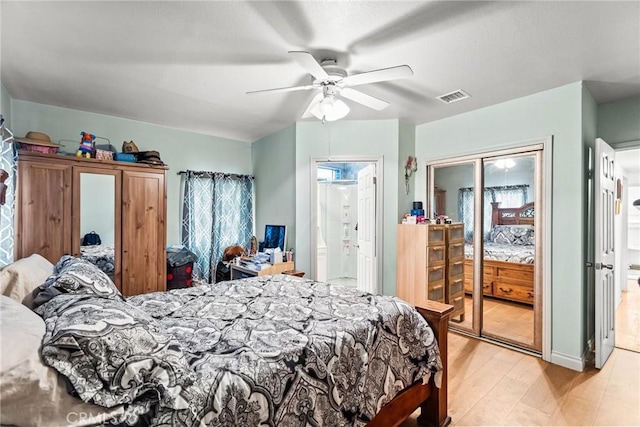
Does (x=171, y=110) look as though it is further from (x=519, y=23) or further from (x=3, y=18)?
(x=519, y=23)

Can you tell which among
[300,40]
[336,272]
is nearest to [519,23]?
[300,40]

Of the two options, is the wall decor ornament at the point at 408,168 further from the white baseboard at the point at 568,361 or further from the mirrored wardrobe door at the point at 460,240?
the white baseboard at the point at 568,361

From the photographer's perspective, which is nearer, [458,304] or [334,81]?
[334,81]

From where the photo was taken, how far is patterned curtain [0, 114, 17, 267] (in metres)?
2.29

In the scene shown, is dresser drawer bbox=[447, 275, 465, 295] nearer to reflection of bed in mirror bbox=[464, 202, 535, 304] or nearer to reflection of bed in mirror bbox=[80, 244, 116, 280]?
reflection of bed in mirror bbox=[464, 202, 535, 304]

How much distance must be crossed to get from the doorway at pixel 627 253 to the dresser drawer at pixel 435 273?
62.0 inches

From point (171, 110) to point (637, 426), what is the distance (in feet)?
15.2

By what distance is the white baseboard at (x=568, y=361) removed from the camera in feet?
8.44

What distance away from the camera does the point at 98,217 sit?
297 centimetres

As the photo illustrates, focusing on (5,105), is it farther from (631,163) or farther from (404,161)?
(631,163)

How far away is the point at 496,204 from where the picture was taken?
124 inches

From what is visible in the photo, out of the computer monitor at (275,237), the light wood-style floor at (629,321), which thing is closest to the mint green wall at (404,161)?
the computer monitor at (275,237)

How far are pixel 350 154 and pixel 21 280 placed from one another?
3.07 metres

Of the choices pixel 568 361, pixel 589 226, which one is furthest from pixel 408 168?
pixel 568 361
